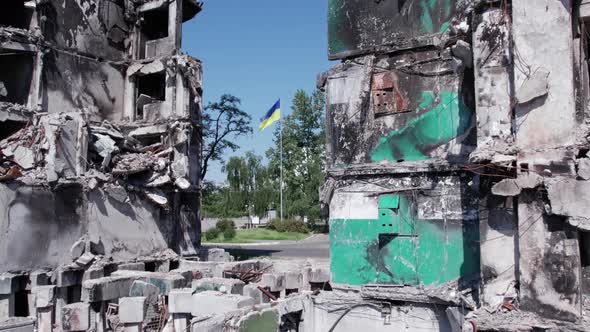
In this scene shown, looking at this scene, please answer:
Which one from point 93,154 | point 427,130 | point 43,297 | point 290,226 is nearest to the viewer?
point 427,130

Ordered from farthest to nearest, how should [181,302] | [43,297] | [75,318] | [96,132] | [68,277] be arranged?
1. [96,132]
2. [68,277]
3. [43,297]
4. [75,318]
5. [181,302]

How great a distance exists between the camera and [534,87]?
7.00 meters

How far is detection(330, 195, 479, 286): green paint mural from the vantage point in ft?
34.4

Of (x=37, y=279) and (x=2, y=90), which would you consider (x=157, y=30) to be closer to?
(x=2, y=90)

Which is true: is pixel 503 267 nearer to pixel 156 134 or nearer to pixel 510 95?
pixel 510 95

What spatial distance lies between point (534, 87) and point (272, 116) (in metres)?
26.5

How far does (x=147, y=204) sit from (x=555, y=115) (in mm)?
15162

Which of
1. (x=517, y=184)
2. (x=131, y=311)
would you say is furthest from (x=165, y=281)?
(x=517, y=184)

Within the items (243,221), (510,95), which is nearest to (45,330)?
(510,95)

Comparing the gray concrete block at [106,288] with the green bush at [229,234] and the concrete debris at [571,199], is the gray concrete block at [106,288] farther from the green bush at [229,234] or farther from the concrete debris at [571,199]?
the green bush at [229,234]

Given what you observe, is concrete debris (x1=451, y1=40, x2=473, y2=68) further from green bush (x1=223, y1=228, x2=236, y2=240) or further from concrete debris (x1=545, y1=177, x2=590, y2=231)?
green bush (x1=223, y1=228, x2=236, y2=240)

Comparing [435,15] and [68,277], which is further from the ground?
[435,15]

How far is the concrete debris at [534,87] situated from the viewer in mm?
6941

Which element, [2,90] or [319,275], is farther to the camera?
[2,90]
